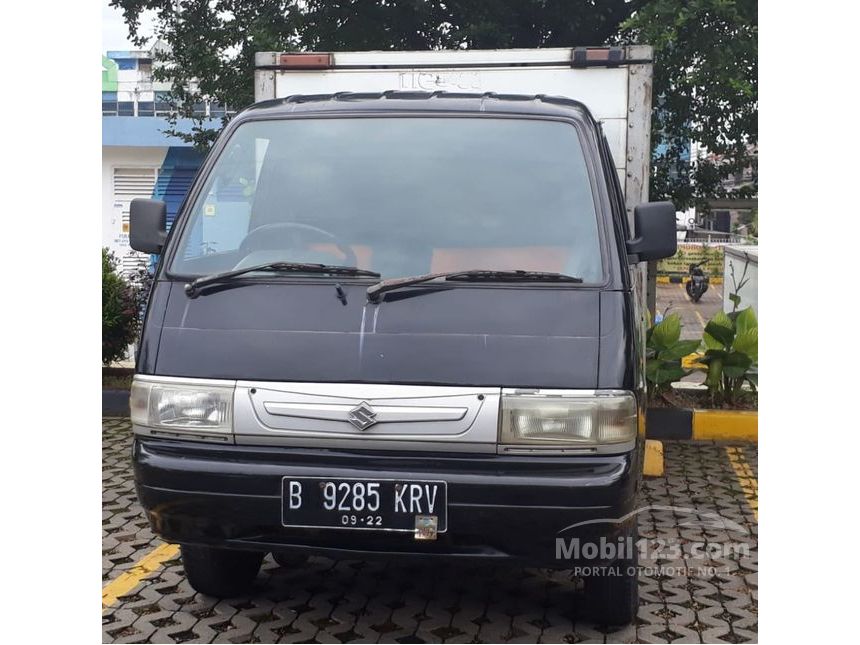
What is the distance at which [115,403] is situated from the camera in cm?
912

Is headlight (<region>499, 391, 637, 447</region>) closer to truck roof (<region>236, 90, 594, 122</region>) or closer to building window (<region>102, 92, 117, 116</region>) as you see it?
truck roof (<region>236, 90, 594, 122</region>)

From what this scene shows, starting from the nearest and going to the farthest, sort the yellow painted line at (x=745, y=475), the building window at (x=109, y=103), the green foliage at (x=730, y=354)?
the yellow painted line at (x=745, y=475), the green foliage at (x=730, y=354), the building window at (x=109, y=103)

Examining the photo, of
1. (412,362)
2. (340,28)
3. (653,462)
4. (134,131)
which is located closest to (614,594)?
(412,362)

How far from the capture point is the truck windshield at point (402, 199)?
4.07m

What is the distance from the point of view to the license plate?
143 inches

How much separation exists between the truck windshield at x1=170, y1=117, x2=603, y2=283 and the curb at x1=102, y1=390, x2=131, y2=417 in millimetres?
4957

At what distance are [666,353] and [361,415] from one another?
16.5ft

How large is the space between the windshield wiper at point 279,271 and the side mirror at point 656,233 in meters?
1.10

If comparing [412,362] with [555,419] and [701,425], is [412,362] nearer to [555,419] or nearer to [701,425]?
[555,419]

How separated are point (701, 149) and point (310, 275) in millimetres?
7696

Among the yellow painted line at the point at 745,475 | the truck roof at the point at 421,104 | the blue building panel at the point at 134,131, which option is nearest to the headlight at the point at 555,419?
the truck roof at the point at 421,104

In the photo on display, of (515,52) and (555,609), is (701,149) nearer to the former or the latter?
(515,52)

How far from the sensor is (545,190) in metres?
4.20

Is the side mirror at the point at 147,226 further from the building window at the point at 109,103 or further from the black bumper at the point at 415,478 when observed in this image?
the building window at the point at 109,103
